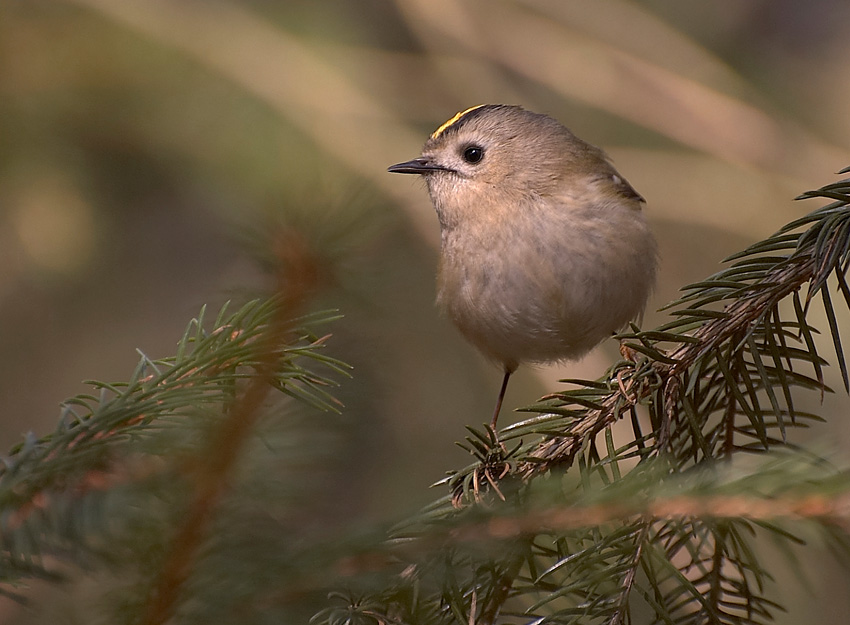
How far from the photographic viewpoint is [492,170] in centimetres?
184

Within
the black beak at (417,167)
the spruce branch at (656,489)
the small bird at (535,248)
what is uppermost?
the black beak at (417,167)

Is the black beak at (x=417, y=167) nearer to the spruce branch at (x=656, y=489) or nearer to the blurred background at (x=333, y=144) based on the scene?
the blurred background at (x=333, y=144)

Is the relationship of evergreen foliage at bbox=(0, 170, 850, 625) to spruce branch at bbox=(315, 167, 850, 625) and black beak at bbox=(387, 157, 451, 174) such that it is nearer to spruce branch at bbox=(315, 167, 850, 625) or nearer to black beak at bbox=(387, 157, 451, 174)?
spruce branch at bbox=(315, 167, 850, 625)

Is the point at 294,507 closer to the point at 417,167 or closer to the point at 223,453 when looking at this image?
the point at 223,453

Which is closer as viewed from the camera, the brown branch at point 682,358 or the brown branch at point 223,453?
the brown branch at point 223,453

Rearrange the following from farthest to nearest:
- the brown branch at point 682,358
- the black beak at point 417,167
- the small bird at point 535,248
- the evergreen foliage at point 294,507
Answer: the black beak at point 417,167
the small bird at point 535,248
the brown branch at point 682,358
the evergreen foliage at point 294,507

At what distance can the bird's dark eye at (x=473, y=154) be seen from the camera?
1920 millimetres

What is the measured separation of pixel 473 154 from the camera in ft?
6.35

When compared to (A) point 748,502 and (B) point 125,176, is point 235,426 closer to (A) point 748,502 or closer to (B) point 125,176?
(A) point 748,502

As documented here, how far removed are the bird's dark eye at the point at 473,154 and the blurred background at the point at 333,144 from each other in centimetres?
21

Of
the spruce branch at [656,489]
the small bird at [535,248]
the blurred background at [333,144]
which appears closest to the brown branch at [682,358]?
the spruce branch at [656,489]

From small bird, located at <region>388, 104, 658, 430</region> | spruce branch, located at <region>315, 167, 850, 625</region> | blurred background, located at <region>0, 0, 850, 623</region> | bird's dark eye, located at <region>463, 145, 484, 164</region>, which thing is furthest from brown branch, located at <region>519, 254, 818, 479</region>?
bird's dark eye, located at <region>463, 145, 484, 164</region>

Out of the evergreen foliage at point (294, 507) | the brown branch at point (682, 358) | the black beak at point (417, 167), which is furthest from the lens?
the black beak at point (417, 167)

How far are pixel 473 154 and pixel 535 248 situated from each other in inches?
17.1
